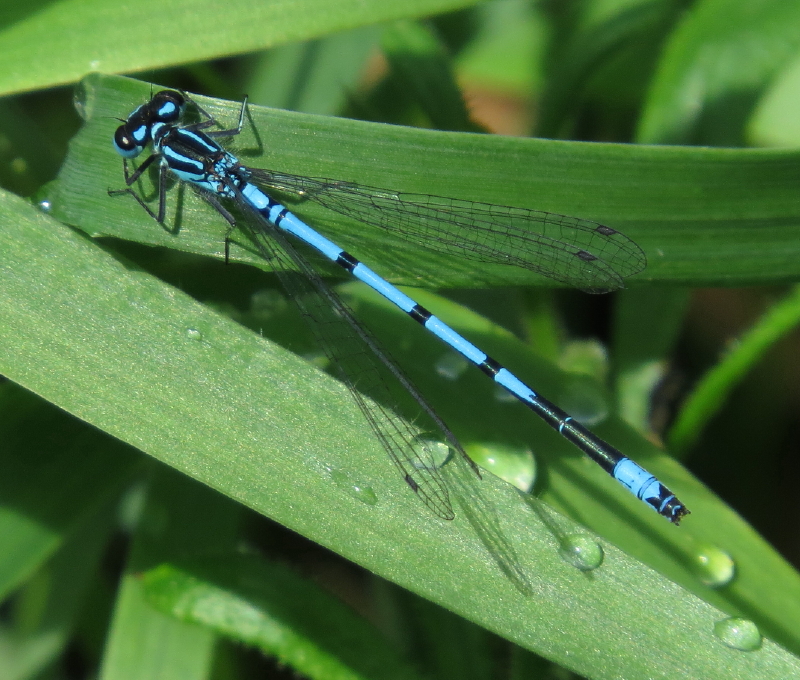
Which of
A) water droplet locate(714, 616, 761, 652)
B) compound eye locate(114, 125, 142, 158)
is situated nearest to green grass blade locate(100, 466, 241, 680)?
compound eye locate(114, 125, 142, 158)

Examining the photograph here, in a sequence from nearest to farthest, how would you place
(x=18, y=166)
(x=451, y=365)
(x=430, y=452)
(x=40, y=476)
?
(x=430, y=452), (x=40, y=476), (x=451, y=365), (x=18, y=166)

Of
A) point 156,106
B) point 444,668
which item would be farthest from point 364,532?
point 156,106

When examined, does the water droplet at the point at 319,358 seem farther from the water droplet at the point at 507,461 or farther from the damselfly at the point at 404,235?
the water droplet at the point at 507,461

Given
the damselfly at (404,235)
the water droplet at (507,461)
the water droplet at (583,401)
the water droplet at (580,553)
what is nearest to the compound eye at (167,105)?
the damselfly at (404,235)

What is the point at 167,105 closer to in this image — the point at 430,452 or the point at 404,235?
the point at 404,235

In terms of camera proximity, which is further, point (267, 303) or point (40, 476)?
point (267, 303)


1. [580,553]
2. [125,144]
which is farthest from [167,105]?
[580,553]
